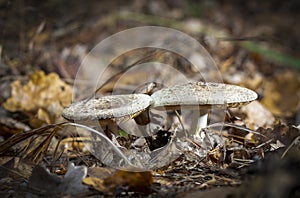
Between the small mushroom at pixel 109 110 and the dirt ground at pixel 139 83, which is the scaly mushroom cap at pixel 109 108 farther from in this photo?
the dirt ground at pixel 139 83

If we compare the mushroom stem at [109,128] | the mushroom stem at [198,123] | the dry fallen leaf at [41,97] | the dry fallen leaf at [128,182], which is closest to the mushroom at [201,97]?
the mushroom stem at [198,123]

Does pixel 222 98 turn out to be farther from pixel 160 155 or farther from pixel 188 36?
pixel 188 36

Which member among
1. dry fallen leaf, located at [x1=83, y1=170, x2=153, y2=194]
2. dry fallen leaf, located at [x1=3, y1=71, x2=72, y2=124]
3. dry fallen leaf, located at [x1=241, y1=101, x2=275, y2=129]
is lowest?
dry fallen leaf, located at [x1=83, y1=170, x2=153, y2=194]

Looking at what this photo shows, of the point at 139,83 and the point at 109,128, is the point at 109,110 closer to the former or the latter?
the point at 109,128

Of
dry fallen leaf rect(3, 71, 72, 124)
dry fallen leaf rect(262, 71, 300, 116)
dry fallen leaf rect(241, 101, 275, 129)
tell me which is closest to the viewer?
dry fallen leaf rect(241, 101, 275, 129)

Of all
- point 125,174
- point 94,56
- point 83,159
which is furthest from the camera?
point 94,56

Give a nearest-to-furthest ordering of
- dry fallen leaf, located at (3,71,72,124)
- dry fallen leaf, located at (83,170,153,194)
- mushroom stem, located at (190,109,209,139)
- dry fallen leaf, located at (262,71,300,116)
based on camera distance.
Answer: dry fallen leaf, located at (83,170,153,194)
mushroom stem, located at (190,109,209,139)
dry fallen leaf, located at (3,71,72,124)
dry fallen leaf, located at (262,71,300,116)

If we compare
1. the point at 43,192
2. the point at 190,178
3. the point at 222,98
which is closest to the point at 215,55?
the point at 222,98

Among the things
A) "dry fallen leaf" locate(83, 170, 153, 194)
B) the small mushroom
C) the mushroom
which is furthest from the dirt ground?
the mushroom

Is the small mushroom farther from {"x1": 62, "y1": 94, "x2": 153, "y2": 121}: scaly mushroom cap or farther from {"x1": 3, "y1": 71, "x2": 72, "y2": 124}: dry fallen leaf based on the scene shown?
{"x1": 3, "y1": 71, "x2": 72, "y2": 124}: dry fallen leaf
